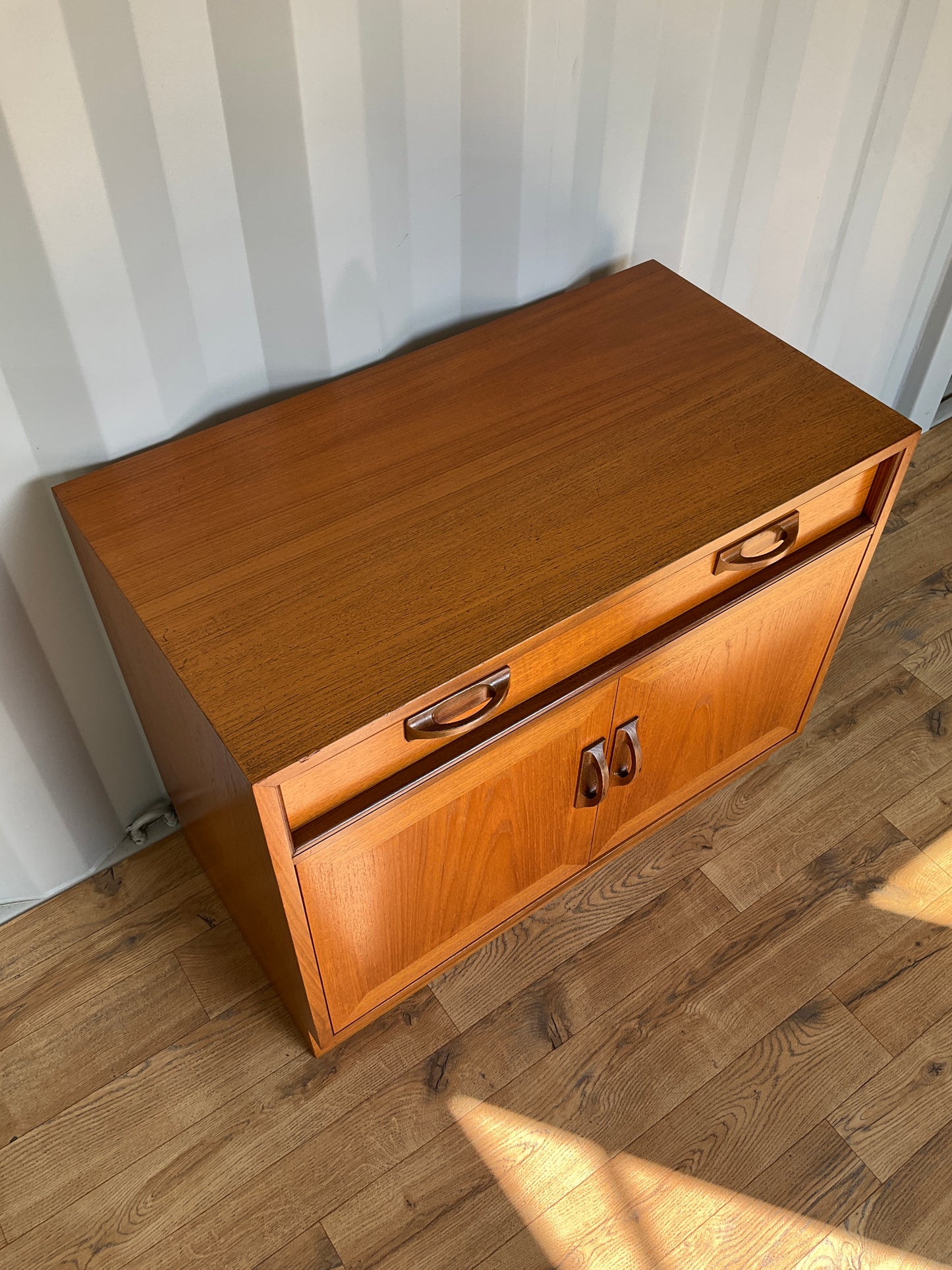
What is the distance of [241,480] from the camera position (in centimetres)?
119

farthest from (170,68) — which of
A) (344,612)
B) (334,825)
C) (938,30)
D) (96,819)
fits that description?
(938,30)

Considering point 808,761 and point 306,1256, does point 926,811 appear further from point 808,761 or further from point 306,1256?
point 306,1256

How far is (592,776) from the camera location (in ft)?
4.33

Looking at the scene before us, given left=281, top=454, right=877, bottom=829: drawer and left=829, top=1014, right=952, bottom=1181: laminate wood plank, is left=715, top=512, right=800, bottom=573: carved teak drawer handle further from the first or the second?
left=829, top=1014, right=952, bottom=1181: laminate wood plank

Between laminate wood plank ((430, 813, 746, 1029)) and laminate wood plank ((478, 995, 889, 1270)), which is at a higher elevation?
laminate wood plank ((430, 813, 746, 1029))

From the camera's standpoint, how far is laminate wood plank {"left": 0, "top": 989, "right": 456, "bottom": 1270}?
1.27 m

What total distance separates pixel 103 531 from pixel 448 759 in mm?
460

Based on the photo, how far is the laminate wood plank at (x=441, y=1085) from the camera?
1.31m

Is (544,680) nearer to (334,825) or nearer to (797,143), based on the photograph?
(334,825)

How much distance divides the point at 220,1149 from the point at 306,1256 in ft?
0.58

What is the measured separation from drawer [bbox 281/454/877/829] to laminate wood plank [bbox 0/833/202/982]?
0.68m

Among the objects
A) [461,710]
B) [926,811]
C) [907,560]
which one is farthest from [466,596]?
[907,560]

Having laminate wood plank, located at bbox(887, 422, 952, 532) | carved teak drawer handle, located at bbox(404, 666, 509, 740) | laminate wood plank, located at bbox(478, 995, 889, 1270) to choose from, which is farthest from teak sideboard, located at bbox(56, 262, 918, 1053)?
laminate wood plank, located at bbox(887, 422, 952, 532)

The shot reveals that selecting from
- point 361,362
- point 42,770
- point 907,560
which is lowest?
point 907,560
